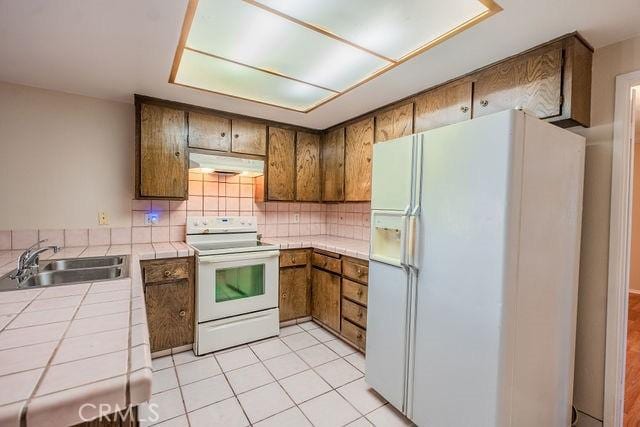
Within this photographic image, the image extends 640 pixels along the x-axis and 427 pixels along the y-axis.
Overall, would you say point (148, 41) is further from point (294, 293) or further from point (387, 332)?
point (294, 293)

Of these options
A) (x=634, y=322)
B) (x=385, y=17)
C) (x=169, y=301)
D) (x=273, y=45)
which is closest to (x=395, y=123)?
(x=385, y=17)

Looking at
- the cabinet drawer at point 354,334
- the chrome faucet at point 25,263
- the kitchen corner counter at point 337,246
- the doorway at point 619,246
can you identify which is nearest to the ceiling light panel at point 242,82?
the kitchen corner counter at point 337,246

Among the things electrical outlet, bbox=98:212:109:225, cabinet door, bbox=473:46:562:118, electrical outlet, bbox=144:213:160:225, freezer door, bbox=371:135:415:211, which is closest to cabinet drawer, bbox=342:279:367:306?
freezer door, bbox=371:135:415:211

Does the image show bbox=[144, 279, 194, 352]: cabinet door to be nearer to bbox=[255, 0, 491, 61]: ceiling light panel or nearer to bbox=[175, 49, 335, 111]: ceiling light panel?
bbox=[175, 49, 335, 111]: ceiling light panel

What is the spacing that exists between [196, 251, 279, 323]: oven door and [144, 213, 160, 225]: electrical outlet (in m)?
0.75

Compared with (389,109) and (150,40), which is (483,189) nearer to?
(389,109)

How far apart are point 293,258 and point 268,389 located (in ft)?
3.98

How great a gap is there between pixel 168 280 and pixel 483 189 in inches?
89.9

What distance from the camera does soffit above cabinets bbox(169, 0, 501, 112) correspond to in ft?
4.50

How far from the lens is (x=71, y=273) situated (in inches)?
71.9

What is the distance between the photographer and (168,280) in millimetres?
2340

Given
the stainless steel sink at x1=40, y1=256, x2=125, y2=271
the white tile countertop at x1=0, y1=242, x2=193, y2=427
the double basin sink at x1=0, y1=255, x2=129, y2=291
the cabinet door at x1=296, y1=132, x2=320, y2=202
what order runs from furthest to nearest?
the cabinet door at x1=296, y1=132, x2=320, y2=202, the stainless steel sink at x1=40, y1=256, x2=125, y2=271, the double basin sink at x1=0, y1=255, x2=129, y2=291, the white tile countertop at x1=0, y1=242, x2=193, y2=427

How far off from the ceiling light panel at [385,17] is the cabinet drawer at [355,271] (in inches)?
61.4

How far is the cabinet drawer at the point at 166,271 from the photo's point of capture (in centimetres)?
225
